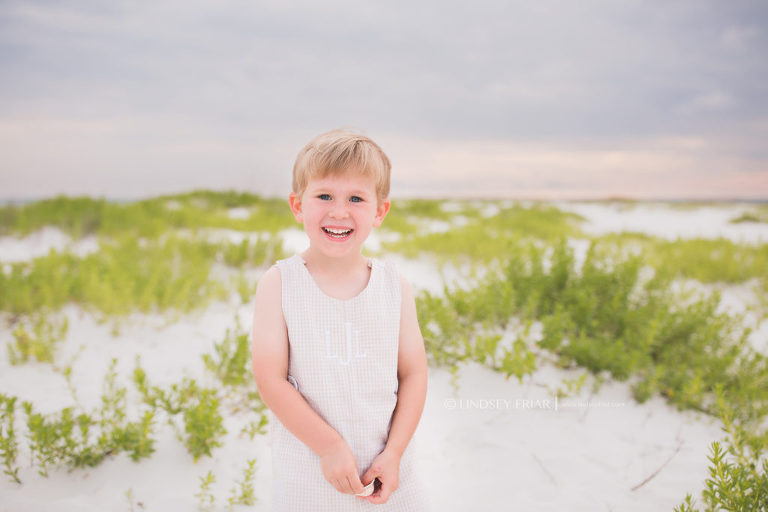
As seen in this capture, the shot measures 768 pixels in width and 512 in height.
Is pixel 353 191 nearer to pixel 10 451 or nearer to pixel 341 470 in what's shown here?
pixel 341 470

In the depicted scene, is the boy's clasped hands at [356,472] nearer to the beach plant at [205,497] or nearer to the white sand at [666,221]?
the beach plant at [205,497]

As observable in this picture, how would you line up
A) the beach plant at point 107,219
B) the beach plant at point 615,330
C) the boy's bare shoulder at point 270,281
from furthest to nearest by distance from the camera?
1. the beach plant at point 107,219
2. the beach plant at point 615,330
3. the boy's bare shoulder at point 270,281

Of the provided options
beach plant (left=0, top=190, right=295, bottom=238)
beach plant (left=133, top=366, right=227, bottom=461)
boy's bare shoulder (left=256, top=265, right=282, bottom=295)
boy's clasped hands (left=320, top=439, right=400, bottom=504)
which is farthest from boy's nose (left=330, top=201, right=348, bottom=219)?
beach plant (left=0, top=190, right=295, bottom=238)

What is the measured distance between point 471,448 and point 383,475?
1.25 meters

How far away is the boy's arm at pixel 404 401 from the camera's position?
1616mm

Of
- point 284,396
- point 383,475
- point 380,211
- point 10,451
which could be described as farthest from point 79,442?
point 380,211

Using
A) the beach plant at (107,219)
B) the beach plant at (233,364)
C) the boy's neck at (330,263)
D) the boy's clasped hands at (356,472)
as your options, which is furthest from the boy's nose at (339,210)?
the beach plant at (107,219)

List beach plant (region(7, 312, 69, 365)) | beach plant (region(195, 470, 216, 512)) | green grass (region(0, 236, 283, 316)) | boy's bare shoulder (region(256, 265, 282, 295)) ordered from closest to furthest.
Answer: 1. boy's bare shoulder (region(256, 265, 282, 295))
2. beach plant (region(195, 470, 216, 512))
3. beach plant (region(7, 312, 69, 365))
4. green grass (region(0, 236, 283, 316))

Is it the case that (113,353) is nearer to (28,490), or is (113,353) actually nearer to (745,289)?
(28,490)

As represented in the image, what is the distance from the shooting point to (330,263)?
6.04 feet

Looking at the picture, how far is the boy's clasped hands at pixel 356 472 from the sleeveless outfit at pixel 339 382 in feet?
0.23

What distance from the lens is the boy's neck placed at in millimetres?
1835

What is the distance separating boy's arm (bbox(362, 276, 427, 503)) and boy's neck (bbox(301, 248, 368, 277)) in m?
0.23

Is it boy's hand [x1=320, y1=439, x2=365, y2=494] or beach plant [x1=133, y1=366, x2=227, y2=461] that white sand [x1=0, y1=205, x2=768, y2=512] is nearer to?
beach plant [x1=133, y1=366, x2=227, y2=461]
